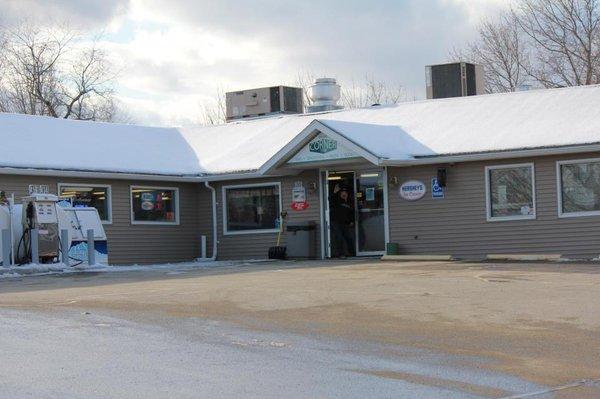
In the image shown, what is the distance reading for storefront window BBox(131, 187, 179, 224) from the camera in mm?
27188

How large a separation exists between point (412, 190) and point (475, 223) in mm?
1796

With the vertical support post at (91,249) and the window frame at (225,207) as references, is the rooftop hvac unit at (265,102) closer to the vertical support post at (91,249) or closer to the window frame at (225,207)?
the window frame at (225,207)

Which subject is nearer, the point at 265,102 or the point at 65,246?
the point at 65,246

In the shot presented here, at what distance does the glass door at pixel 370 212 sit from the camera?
25391mm

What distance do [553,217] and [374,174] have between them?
481 cm

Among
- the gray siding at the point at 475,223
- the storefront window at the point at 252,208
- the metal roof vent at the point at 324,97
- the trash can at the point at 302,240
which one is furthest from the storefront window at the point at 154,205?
the gray siding at the point at 475,223

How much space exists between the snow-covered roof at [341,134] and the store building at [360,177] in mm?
62

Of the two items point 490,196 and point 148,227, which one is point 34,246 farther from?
point 490,196

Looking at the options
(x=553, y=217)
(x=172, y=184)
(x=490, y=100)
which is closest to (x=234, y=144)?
(x=172, y=184)

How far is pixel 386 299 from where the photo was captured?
1446 cm

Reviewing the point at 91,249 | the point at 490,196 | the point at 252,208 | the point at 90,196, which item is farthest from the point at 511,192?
the point at 90,196

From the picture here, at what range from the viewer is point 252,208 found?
2759 cm

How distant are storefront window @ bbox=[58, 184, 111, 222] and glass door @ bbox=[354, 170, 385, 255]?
6543mm

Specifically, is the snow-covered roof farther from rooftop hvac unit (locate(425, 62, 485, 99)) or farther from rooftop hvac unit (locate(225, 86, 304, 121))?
rooftop hvac unit (locate(425, 62, 485, 99))
